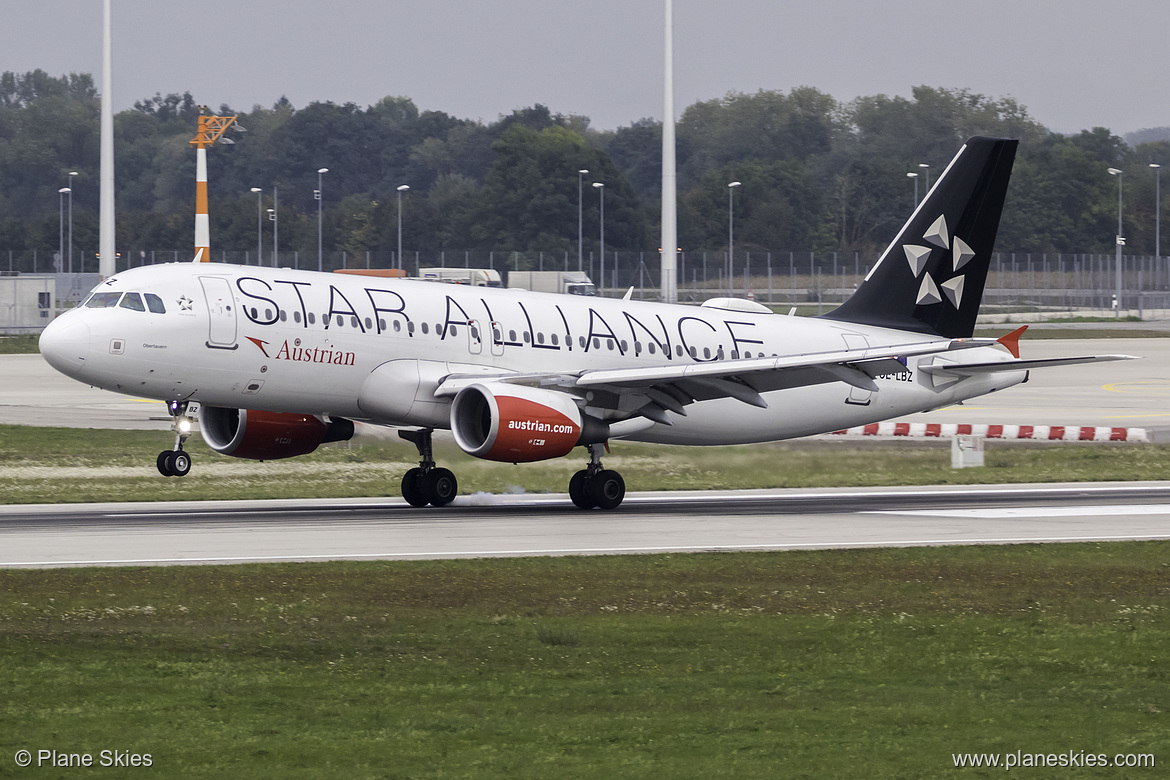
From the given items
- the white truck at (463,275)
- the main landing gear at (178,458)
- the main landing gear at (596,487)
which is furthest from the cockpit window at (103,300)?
the white truck at (463,275)

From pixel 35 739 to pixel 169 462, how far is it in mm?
15691

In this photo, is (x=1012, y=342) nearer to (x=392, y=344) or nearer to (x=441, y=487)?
(x=441, y=487)

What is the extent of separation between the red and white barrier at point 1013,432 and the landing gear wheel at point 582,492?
16.6m

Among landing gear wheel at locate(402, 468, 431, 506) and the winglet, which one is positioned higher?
the winglet

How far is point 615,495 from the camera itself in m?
32.2

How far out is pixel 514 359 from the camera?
3262 cm

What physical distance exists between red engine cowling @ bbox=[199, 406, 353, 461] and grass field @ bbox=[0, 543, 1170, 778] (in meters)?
9.47

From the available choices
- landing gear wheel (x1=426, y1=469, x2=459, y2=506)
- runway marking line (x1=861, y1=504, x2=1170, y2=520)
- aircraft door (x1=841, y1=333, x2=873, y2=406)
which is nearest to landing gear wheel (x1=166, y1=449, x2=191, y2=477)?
landing gear wheel (x1=426, y1=469, x2=459, y2=506)

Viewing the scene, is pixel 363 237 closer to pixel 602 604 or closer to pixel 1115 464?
pixel 1115 464

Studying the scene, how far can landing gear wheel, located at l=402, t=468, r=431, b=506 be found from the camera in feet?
108

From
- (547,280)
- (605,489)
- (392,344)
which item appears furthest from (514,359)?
(547,280)

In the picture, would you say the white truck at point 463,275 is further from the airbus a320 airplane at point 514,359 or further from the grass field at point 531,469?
the airbus a320 airplane at point 514,359

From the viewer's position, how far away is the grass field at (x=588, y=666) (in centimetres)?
1271

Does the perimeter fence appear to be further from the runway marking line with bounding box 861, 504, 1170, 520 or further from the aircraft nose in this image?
the aircraft nose
